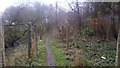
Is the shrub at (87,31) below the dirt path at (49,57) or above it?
above

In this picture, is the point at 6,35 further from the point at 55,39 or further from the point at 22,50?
the point at 55,39

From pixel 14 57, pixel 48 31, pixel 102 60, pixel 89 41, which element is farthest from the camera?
pixel 89 41

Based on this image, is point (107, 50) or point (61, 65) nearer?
point (61, 65)

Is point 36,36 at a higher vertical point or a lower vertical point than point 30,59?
higher

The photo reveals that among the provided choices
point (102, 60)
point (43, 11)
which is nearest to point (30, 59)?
point (43, 11)

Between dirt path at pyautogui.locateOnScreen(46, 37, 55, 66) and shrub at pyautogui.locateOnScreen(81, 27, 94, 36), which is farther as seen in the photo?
shrub at pyautogui.locateOnScreen(81, 27, 94, 36)

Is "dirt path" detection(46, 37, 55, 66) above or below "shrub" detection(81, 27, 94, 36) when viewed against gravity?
below

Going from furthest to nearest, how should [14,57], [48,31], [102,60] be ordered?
[102,60] < [14,57] < [48,31]

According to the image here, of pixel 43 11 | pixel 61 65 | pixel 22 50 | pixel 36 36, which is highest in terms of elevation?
pixel 43 11

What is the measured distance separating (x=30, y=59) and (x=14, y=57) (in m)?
0.23

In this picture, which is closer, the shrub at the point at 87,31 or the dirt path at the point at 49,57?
the dirt path at the point at 49,57

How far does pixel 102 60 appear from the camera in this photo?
2680 millimetres

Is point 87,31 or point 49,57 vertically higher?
point 87,31

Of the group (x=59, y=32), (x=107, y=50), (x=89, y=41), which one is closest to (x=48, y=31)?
(x=59, y=32)
